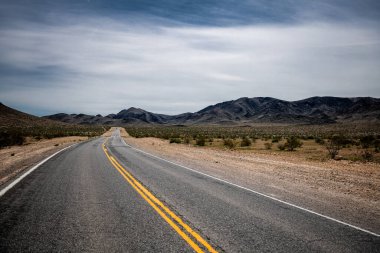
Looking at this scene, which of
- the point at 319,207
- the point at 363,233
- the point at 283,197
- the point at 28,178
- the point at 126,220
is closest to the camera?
the point at 363,233

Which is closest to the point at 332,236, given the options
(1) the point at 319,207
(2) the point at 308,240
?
(2) the point at 308,240

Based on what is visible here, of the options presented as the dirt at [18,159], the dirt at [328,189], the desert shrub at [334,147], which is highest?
the dirt at [18,159]

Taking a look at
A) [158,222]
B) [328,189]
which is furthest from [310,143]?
[158,222]

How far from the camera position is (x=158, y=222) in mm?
5828

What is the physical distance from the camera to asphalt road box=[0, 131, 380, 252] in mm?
4746

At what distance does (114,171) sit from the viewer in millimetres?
12242

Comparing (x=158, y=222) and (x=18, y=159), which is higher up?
(x=18, y=159)

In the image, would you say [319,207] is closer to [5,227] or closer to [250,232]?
[250,232]

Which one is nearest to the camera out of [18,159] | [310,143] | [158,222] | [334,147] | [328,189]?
[158,222]

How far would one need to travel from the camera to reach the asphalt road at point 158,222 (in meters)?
4.75

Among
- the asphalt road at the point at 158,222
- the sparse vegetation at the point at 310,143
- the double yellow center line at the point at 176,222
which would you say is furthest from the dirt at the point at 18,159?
the sparse vegetation at the point at 310,143

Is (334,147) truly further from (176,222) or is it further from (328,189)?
(176,222)

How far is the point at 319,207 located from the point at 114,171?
8.21 meters

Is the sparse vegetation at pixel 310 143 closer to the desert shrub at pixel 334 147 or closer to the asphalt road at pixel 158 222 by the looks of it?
the desert shrub at pixel 334 147
